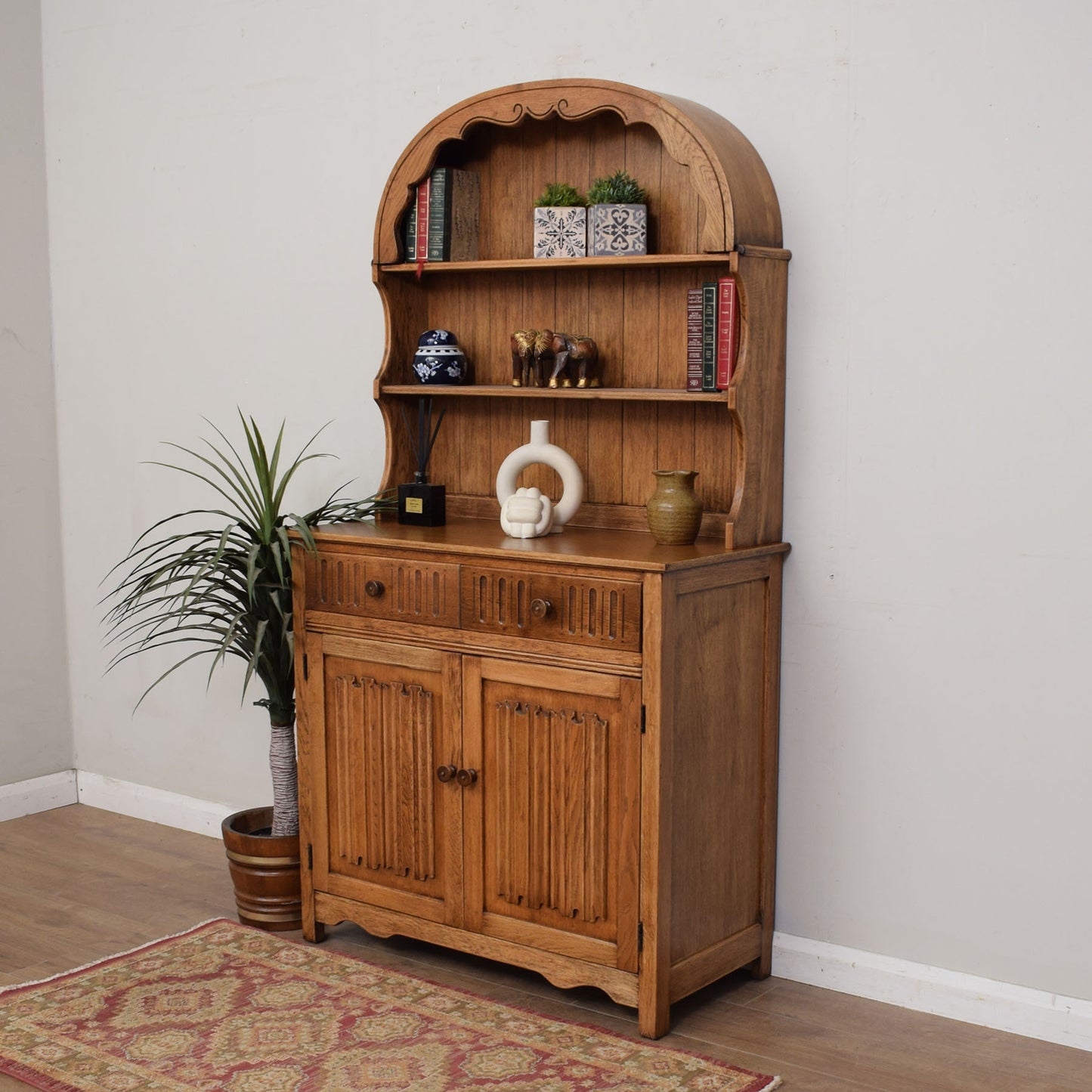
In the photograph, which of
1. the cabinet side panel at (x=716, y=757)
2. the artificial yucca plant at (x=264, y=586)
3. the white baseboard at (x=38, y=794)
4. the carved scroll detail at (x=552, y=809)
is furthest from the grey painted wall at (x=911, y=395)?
the white baseboard at (x=38, y=794)

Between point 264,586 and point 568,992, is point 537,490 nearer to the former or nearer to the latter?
point 264,586

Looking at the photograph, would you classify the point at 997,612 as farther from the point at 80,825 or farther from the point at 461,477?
the point at 80,825

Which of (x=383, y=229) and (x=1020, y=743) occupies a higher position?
(x=383, y=229)

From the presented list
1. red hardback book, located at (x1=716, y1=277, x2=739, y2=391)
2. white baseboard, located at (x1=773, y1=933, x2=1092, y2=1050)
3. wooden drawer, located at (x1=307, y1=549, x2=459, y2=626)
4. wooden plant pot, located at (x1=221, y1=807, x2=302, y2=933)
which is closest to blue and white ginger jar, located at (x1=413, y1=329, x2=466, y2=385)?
wooden drawer, located at (x1=307, y1=549, x2=459, y2=626)

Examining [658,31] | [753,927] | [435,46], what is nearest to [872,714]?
[753,927]

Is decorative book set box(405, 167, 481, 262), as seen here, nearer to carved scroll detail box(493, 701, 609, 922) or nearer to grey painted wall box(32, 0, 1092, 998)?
grey painted wall box(32, 0, 1092, 998)

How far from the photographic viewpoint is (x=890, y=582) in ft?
10.3

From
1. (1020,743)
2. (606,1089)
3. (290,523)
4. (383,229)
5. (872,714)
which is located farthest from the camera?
(290,523)

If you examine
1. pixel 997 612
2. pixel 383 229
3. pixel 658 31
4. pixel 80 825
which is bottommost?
pixel 80 825

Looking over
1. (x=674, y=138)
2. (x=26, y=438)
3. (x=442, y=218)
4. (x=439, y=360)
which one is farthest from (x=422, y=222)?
(x=26, y=438)

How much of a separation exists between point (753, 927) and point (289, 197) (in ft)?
8.20

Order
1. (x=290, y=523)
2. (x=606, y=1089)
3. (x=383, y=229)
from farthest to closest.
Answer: (x=290, y=523) < (x=383, y=229) < (x=606, y=1089)

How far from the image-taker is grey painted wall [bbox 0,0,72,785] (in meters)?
4.56

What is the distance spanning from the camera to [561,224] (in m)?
3.35
